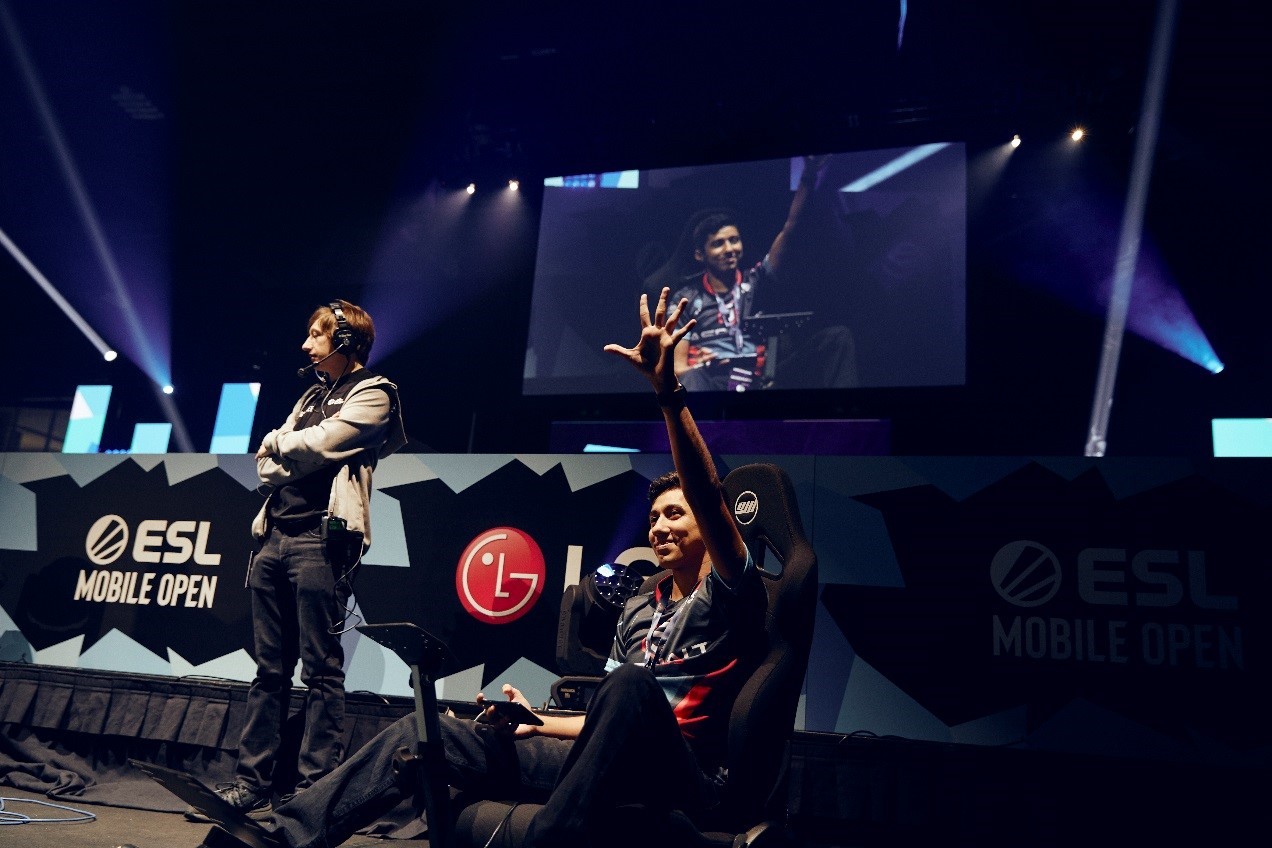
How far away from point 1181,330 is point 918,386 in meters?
2.31

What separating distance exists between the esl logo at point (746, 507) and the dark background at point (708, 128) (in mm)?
4362

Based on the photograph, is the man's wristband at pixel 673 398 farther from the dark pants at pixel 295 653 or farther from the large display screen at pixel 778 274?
the large display screen at pixel 778 274

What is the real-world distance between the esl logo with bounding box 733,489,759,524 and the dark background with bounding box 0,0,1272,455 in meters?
4.36

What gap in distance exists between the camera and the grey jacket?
319cm

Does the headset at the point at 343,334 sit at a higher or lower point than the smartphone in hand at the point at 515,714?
higher

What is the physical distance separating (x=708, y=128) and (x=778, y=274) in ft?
5.28

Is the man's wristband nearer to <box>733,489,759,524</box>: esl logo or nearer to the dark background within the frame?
<box>733,489,759,524</box>: esl logo

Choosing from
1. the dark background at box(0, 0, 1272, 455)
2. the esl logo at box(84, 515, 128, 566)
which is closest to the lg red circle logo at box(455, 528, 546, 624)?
the esl logo at box(84, 515, 128, 566)

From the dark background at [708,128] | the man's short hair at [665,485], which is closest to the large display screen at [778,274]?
the dark background at [708,128]

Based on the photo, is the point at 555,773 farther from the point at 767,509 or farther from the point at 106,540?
the point at 106,540

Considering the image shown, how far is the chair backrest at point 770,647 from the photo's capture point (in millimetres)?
1840

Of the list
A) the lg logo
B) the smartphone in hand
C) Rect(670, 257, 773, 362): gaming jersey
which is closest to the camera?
the smartphone in hand

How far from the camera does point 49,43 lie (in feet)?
21.9

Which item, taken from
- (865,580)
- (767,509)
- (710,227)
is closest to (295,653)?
(767,509)
